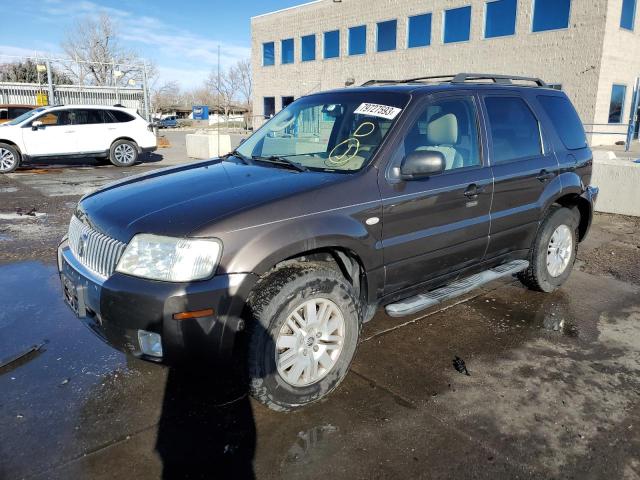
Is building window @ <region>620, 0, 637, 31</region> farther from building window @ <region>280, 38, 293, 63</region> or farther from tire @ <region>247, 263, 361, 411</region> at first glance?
tire @ <region>247, 263, 361, 411</region>

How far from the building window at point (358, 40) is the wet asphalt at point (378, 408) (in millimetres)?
26760

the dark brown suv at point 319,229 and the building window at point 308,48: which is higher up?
the building window at point 308,48

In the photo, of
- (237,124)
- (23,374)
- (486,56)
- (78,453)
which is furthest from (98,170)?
(237,124)

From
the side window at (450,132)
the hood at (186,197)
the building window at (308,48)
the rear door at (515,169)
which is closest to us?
the hood at (186,197)

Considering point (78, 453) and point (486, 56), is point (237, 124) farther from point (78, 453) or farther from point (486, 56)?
point (78, 453)

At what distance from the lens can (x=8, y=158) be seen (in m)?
13.7

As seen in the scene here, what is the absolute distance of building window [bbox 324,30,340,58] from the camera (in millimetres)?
30266

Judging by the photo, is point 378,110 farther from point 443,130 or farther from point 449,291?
point 449,291

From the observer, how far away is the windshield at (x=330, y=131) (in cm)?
352

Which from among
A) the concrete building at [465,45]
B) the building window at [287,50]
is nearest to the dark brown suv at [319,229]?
the concrete building at [465,45]

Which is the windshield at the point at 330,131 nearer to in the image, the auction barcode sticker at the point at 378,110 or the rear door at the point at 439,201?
the auction barcode sticker at the point at 378,110

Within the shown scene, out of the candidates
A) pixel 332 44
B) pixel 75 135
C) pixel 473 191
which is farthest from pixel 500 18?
pixel 473 191

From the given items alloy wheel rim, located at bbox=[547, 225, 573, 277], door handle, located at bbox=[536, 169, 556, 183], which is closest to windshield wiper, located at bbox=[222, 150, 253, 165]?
door handle, located at bbox=[536, 169, 556, 183]

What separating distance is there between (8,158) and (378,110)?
524 inches
